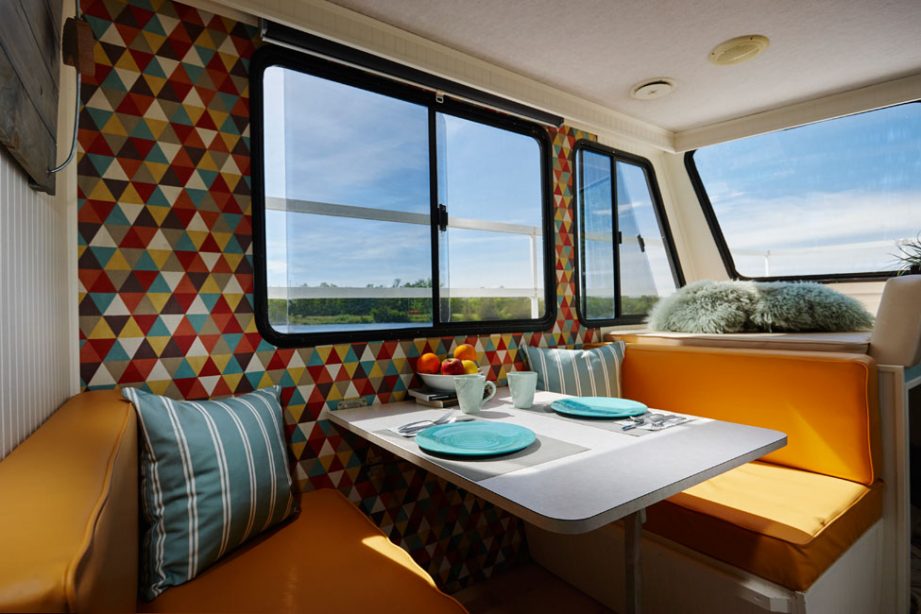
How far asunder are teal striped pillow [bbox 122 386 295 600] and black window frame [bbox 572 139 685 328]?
2023 millimetres

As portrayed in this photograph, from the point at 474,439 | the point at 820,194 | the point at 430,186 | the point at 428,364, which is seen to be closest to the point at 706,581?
the point at 474,439

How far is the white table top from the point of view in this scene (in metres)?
0.96

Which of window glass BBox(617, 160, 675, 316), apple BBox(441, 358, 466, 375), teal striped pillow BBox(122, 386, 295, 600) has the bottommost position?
teal striped pillow BBox(122, 386, 295, 600)

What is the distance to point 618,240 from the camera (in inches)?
129

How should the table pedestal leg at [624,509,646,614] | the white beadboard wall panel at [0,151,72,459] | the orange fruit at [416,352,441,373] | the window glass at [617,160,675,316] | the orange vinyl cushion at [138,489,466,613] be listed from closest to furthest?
1. the white beadboard wall panel at [0,151,72,459]
2. the orange vinyl cushion at [138,489,466,613]
3. the table pedestal leg at [624,509,646,614]
4. the orange fruit at [416,352,441,373]
5. the window glass at [617,160,675,316]

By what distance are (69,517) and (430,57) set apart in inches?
82.8

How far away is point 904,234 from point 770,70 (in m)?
1.40

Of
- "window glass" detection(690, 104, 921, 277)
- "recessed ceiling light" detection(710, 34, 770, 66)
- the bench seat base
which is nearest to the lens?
the bench seat base

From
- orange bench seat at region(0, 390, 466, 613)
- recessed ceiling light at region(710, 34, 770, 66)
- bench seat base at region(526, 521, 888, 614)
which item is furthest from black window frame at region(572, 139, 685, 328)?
orange bench seat at region(0, 390, 466, 613)

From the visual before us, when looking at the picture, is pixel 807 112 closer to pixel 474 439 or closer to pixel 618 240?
pixel 618 240

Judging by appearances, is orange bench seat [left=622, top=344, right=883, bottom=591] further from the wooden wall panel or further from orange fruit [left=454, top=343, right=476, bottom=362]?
the wooden wall panel

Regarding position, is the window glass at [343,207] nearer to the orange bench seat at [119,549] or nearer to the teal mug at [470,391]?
the teal mug at [470,391]

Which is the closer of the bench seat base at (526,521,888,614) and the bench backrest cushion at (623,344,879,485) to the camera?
the bench seat base at (526,521,888,614)

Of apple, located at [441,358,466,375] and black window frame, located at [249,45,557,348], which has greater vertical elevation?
black window frame, located at [249,45,557,348]
